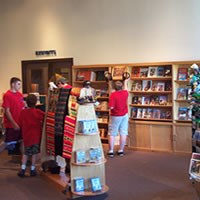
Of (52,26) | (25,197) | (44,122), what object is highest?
(52,26)

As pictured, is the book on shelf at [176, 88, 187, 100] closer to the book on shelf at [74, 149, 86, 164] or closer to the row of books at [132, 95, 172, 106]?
the row of books at [132, 95, 172, 106]

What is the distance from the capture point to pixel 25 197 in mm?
4074

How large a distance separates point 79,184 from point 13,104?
2.12m

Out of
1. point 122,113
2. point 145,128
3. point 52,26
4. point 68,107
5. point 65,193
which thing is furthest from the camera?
point 52,26

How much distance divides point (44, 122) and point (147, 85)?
2.82 meters

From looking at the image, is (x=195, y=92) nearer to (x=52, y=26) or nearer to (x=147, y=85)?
(x=147, y=85)

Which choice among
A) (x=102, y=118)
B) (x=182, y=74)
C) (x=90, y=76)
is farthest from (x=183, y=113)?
(x=90, y=76)

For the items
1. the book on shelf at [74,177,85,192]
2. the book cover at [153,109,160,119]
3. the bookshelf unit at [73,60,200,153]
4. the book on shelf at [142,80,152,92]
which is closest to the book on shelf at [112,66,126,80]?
the bookshelf unit at [73,60,200,153]

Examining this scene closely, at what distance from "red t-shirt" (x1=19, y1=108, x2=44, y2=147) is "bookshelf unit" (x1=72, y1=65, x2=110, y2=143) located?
8.06 ft

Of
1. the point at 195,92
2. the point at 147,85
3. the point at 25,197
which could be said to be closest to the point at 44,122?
the point at 25,197

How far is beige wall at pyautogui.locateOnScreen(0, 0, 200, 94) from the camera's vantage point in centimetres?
650

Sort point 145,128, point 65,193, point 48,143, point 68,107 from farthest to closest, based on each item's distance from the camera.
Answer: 1. point 145,128
2. point 48,143
3. point 68,107
4. point 65,193

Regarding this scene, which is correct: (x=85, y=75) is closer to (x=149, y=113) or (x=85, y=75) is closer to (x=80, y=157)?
(x=149, y=113)

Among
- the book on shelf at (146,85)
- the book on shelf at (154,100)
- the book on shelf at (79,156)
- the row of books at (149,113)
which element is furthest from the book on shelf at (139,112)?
the book on shelf at (79,156)
